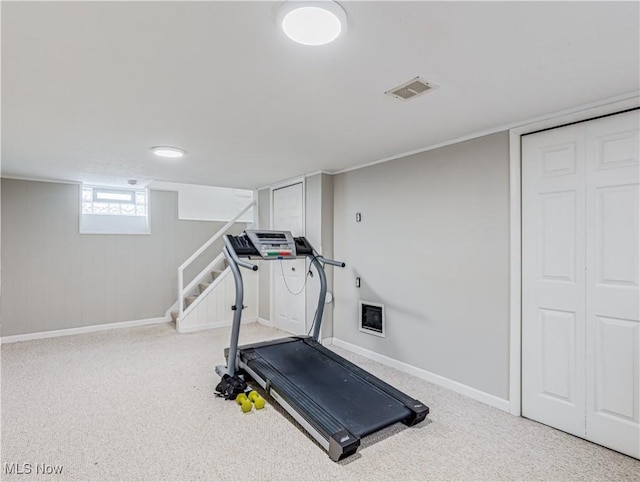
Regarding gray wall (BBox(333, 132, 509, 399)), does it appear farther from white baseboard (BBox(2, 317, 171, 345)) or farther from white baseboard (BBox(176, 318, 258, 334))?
white baseboard (BBox(2, 317, 171, 345))

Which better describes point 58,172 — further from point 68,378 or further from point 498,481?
point 498,481

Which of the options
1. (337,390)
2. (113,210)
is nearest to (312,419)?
(337,390)

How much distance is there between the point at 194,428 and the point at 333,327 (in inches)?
86.5

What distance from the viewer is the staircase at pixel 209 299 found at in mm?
4977

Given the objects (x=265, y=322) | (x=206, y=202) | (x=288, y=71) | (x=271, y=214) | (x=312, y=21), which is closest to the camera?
(x=312, y=21)

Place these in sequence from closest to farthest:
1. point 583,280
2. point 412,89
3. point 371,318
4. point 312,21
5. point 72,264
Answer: point 312,21 → point 412,89 → point 583,280 → point 371,318 → point 72,264

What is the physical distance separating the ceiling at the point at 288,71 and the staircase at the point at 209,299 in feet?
8.32

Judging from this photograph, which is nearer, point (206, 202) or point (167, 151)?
point (167, 151)

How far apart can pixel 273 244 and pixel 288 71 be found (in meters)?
2.00

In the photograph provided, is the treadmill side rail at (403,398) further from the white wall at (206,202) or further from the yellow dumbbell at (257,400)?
the white wall at (206,202)

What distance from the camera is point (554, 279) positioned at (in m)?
2.41

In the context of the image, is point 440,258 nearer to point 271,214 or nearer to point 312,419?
point 312,419

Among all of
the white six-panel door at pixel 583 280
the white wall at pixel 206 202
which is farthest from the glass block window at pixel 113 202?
the white six-panel door at pixel 583 280

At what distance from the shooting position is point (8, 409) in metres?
2.62
